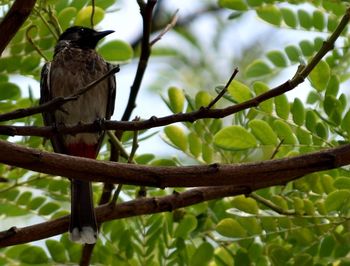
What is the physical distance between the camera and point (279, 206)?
2.31 meters

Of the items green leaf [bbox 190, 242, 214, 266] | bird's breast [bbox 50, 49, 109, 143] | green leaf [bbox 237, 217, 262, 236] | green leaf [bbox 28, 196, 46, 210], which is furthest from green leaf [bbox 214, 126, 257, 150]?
bird's breast [bbox 50, 49, 109, 143]

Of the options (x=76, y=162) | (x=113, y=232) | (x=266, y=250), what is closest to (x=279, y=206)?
(x=266, y=250)

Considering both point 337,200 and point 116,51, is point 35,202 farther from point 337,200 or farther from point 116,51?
point 337,200

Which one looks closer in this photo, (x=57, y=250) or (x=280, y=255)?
(x=280, y=255)

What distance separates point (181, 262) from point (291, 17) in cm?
102

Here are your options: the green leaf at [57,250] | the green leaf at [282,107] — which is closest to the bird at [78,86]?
the green leaf at [57,250]

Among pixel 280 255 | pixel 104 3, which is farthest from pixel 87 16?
pixel 280 255

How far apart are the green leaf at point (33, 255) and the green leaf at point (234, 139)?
2.26ft

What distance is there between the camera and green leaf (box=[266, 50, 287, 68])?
2.83 m

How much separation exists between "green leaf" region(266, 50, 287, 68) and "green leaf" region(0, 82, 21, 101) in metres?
0.94

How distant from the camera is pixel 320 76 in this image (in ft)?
7.28

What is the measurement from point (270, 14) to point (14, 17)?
4.28 ft

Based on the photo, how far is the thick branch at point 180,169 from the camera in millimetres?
1745

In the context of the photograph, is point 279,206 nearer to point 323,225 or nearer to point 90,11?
point 323,225
